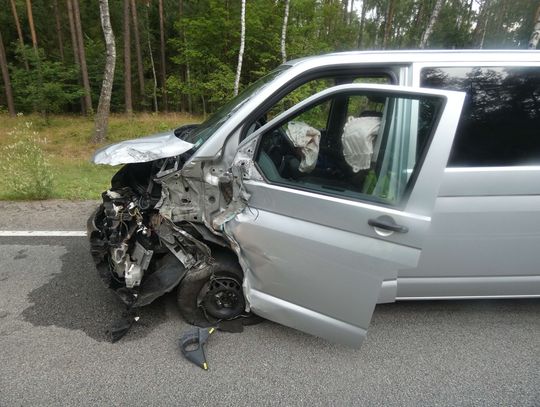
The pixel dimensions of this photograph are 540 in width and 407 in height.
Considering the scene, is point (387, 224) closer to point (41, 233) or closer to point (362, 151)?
point (362, 151)

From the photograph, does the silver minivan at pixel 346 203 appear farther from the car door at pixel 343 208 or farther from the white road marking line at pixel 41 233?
the white road marking line at pixel 41 233

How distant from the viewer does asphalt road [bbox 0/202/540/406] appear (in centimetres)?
201

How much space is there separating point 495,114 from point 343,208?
128cm

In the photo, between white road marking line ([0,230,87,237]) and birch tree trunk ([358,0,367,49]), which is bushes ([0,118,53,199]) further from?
birch tree trunk ([358,0,367,49])

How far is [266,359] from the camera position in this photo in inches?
89.7

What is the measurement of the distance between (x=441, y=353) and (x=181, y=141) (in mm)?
2411

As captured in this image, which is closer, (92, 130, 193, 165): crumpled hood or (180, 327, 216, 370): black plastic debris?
(180, 327, 216, 370): black plastic debris

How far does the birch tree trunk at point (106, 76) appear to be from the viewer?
32.4ft

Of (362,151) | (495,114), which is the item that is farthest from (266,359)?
(495,114)

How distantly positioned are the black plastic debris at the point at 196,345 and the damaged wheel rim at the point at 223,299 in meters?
0.14

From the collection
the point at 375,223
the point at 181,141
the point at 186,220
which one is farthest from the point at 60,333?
the point at 375,223

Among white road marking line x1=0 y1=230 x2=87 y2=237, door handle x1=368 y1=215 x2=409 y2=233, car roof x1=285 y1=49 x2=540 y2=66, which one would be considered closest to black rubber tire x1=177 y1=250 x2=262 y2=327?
door handle x1=368 y1=215 x2=409 y2=233

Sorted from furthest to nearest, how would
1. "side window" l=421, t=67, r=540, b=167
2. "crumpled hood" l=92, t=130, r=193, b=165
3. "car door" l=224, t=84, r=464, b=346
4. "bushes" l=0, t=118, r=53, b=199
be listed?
"bushes" l=0, t=118, r=53, b=199 < "crumpled hood" l=92, t=130, r=193, b=165 < "side window" l=421, t=67, r=540, b=167 < "car door" l=224, t=84, r=464, b=346

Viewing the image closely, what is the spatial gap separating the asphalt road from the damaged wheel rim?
17 centimetres
